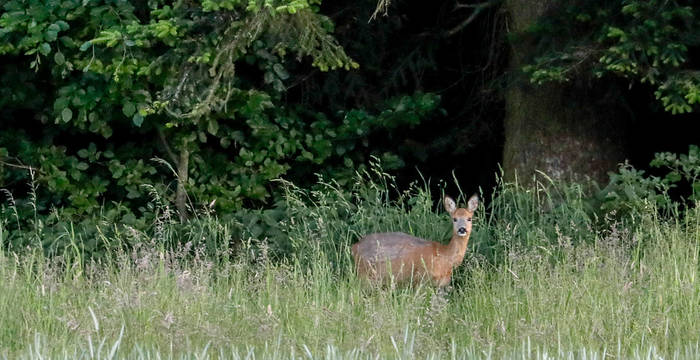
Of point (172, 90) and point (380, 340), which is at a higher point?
point (172, 90)

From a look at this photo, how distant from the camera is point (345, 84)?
40.6ft

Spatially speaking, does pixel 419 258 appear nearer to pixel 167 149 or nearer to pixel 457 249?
pixel 457 249

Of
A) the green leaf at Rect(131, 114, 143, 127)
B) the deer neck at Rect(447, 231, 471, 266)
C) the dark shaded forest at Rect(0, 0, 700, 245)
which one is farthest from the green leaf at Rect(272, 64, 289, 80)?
the deer neck at Rect(447, 231, 471, 266)

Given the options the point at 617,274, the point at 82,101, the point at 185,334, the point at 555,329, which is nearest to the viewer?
the point at 185,334

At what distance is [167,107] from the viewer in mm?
9953

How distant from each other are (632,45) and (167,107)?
374cm

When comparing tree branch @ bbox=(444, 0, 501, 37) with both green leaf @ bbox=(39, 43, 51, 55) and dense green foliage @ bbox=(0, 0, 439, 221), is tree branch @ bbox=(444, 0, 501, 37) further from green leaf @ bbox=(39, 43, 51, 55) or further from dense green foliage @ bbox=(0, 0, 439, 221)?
green leaf @ bbox=(39, 43, 51, 55)

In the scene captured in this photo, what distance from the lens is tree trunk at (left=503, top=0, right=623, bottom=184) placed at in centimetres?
1054

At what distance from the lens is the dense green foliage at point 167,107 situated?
9.81 meters

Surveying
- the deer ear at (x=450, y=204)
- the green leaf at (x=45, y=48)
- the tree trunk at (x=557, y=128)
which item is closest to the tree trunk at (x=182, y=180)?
the green leaf at (x=45, y=48)

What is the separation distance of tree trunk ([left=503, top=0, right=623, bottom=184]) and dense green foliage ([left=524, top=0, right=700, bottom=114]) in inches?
25.4

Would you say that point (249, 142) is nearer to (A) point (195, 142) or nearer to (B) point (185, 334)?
(A) point (195, 142)

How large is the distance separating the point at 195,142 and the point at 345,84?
1.72 meters

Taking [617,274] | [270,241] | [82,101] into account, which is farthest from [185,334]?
[82,101]
